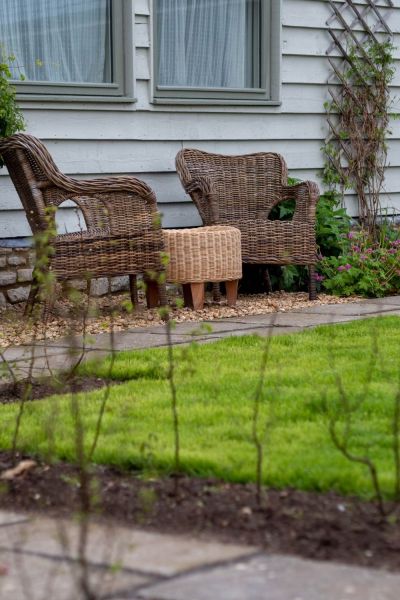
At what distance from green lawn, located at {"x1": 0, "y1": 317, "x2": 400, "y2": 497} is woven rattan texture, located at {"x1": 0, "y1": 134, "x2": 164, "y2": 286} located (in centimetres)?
144

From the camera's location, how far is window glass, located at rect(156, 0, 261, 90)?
7.70 metres

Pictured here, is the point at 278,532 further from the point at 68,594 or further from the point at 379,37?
the point at 379,37

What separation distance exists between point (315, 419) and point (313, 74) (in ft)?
17.6

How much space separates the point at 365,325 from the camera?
18.2 feet

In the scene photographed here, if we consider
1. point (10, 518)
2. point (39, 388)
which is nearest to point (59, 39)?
point (39, 388)

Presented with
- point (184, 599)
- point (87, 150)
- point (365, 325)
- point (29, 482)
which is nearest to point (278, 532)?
point (184, 599)

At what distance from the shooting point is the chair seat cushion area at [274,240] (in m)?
7.18

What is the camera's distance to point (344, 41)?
28.3ft

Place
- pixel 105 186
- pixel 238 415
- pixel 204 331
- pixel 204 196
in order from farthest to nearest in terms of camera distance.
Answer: pixel 204 196
pixel 105 186
pixel 204 331
pixel 238 415

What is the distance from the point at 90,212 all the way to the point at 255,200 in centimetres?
144

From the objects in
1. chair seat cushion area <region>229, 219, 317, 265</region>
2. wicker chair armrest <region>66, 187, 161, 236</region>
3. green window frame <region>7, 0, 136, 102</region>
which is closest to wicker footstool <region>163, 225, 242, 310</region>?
wicker chair armrest <region>66, 187, 161, 236</region>

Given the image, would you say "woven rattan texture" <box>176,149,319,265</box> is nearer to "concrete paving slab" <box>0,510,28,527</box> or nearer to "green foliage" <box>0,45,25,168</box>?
"green foliage" <box>0,45,25,168</box>

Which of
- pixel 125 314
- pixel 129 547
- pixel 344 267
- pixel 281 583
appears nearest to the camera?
pixel 281 583

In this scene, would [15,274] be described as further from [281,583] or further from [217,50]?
[281,583]
